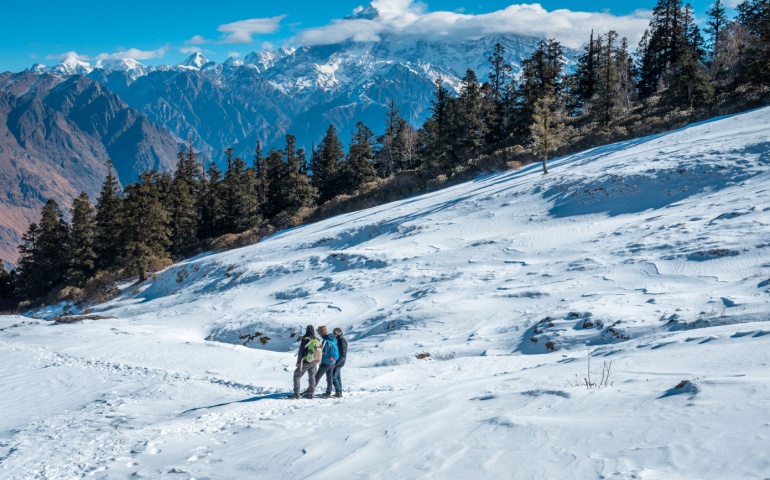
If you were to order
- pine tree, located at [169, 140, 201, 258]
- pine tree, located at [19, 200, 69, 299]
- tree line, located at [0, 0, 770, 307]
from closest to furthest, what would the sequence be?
tree line, located at [0, 0, 770, 307] → pine tree, located at [19, 200, 69, 299] → pine tree, located at [169, 140, 201, 258]

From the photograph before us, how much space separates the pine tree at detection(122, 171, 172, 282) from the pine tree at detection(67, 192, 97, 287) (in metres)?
6.34

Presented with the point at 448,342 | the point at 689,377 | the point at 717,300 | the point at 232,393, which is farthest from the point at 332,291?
the point at 689,377

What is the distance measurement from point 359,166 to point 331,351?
45.8m

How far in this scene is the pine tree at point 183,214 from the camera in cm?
4932

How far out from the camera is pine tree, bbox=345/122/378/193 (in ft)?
179

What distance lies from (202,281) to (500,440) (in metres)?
25.9

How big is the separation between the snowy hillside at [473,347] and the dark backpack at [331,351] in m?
0.89

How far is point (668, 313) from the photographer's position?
11367mm

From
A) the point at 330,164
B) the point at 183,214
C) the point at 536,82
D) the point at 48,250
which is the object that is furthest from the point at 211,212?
the point at 536,82

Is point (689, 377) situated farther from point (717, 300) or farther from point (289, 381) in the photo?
point (289, 381)

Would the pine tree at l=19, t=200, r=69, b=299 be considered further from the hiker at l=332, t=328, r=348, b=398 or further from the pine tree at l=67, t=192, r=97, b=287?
the hiker at l=332, t=328, r=348, b=398

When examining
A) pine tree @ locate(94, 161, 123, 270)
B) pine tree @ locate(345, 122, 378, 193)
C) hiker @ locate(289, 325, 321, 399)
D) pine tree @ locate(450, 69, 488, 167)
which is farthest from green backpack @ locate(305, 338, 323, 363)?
pine tree @ locate(345, 122, 378, 193)

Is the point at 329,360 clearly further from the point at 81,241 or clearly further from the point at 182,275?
the point at 81,241

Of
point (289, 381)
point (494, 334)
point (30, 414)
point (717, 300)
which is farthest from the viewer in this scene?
point (494, 334)
